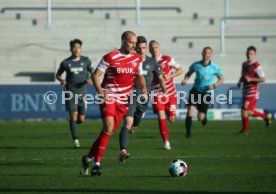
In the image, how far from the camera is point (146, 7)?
37125mm

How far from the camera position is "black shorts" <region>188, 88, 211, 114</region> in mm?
21062

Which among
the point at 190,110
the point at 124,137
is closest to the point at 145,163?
the point at 124,137

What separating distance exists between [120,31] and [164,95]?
57.8ft

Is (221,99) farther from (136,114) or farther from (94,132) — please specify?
(136,114)

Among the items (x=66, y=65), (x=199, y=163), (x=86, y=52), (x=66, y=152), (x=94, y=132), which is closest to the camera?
(x=199, y=163)

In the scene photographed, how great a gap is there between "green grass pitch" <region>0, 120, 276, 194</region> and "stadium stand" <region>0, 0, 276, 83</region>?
11031 millimetres

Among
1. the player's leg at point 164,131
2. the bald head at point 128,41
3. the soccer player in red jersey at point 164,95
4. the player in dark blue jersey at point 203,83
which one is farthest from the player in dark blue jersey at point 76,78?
the bald head at point 128,41

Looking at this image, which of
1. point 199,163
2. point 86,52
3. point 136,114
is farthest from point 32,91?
point 199,163

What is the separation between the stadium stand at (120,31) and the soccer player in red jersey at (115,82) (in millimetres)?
21448

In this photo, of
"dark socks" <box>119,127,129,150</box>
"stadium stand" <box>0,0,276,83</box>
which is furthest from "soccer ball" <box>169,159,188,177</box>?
"stadium stand" <box>0,0,276,83</box>

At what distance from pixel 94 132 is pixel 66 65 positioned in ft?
16.7

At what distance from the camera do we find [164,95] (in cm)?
1881

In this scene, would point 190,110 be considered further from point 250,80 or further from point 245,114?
point 250,80

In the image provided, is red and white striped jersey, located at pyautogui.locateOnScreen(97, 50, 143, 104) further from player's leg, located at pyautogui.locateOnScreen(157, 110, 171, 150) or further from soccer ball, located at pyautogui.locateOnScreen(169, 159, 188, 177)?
player's leg, located at pyautogui.locateOnScreen(157, 110, 171, 150)
